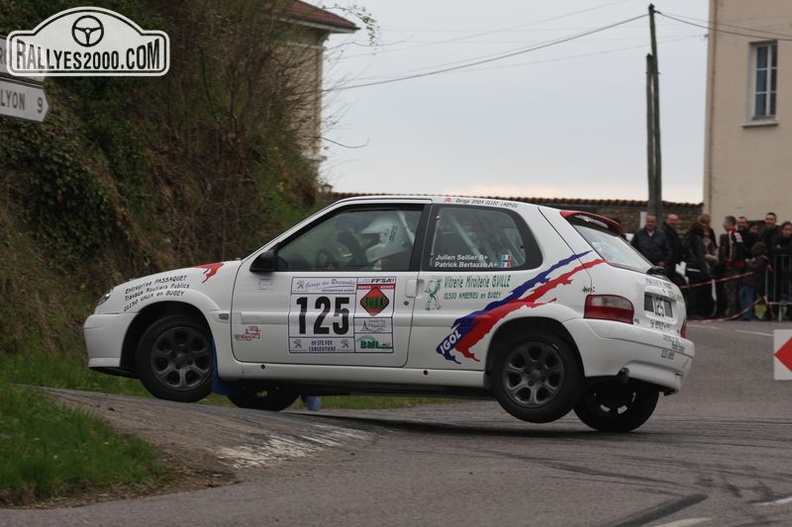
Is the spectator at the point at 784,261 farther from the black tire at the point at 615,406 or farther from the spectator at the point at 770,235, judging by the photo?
the black tire at the point at 615,406

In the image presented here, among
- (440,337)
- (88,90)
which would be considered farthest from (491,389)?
(88,90)

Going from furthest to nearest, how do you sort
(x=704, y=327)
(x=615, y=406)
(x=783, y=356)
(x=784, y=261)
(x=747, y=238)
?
1. (x=747, y=238)
2. (x=784, y=261)
3. (x=704, y=327)
4. (x=783, y=356)
5. (x=615, y=406)

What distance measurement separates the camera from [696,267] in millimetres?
28312

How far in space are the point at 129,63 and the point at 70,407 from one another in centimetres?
1257

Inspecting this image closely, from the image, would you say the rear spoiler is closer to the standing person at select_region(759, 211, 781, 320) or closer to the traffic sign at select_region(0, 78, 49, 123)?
the traffic sign at select_region(0, 78, 49, 123)

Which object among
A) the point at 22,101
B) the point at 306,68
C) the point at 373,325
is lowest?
the point at 373,325

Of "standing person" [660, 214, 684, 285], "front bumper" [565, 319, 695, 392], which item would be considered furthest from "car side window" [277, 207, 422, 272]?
"standing person" [660, 214, 684, 285]

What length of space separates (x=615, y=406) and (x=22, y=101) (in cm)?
514

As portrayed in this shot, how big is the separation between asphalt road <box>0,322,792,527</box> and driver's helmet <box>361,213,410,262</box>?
132cm

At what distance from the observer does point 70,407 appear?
31.7ft

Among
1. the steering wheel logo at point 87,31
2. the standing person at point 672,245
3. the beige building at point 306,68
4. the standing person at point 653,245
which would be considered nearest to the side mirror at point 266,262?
the steering wheel logo at point 87,31

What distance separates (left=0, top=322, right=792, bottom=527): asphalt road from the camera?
753cm

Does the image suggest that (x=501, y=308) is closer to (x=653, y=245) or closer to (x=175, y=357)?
(x=175, y=357)

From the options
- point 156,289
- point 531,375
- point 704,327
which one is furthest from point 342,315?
point 704,327
